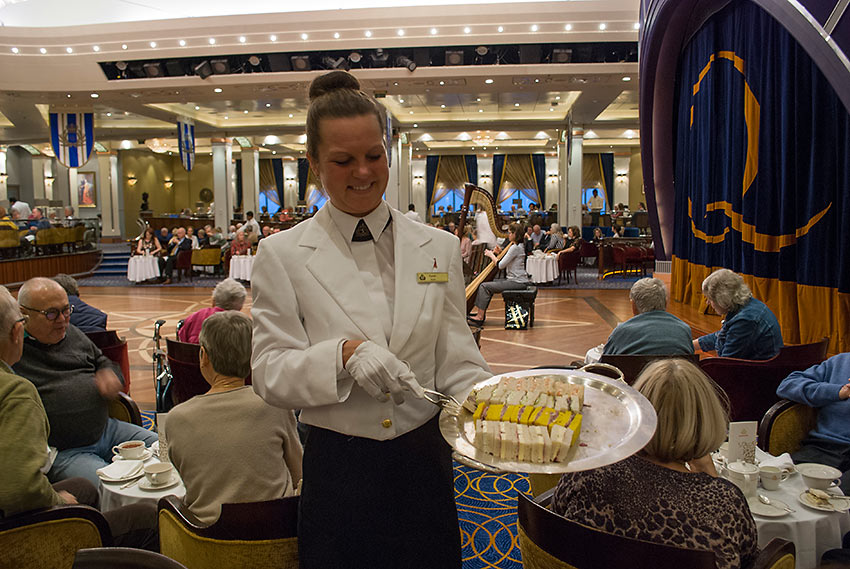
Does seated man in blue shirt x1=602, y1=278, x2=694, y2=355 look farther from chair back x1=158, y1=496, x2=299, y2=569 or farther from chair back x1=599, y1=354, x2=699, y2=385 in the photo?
chair back x1=158, y1=496, x2=299, y2=569

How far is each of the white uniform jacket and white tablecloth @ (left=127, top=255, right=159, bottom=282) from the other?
13587 millimetres

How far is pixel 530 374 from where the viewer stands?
151 centimetres

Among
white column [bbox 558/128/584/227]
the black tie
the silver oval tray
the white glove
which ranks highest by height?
white column [bbox 558/128/584/227]

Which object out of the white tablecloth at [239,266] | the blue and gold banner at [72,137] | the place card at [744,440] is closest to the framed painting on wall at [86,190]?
the blue and gold banner at [72,137]

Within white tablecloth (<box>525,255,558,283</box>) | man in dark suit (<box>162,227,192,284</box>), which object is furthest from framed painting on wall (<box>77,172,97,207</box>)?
white tablecloth (<box>525,255,558,283</box>)

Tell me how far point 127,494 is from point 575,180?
56.3 feet

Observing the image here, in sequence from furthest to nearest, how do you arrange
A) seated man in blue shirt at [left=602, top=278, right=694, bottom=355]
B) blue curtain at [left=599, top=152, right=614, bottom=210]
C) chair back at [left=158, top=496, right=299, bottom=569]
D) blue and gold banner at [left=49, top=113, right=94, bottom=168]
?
blue curtain at [left=599, top=152, right=614, bottom=210]
blue and gold banner at [left=49, top=113, right=94, bottom=168]
seated man in blue shirt at [left=602, top=278, right=694, bottom=355]
chair back at [left=158, top=496, right=299, bottom=569]

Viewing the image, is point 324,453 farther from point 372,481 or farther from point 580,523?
point 580,523

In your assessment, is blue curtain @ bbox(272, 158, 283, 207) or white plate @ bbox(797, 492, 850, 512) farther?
blue curtain @ bbox(272, 158, 283, 207)

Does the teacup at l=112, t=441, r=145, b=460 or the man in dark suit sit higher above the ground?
the man in dark suit

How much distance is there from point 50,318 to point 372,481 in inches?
86.8

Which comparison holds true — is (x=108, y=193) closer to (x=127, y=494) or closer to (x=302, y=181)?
(x=302, y=181)

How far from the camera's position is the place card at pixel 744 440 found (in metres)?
2.32

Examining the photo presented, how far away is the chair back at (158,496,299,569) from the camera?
1.59 m
